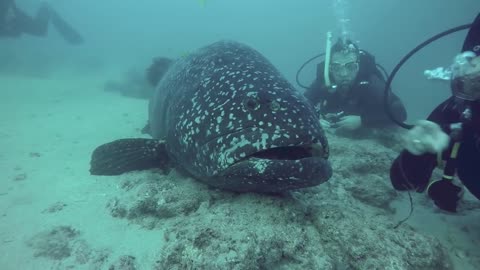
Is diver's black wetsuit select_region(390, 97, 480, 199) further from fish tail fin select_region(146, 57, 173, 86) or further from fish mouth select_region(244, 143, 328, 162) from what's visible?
fish tail fin select_region(146, 57, 173, 86)

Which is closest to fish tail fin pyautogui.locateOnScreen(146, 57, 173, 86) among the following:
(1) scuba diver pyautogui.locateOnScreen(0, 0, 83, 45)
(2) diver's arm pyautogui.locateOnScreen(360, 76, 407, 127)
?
(2) diver's arm pyautogui.locateOnScreen(360, 76, 407, 127)

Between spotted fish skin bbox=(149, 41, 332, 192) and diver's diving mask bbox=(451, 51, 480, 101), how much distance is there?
1.53m

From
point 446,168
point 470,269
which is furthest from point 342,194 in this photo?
point 470,269

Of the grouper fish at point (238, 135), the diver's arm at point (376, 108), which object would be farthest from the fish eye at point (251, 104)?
the diver's arm at point (376, 108)

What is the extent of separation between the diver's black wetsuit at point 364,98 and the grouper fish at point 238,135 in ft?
13.9

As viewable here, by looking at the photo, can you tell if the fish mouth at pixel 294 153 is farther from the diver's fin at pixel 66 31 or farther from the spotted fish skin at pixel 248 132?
the diver's fin at pixel 66 31

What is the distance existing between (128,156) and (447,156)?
14.2 feet

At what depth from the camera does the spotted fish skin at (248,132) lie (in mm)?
3062

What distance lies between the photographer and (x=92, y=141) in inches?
298

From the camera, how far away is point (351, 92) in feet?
27.6

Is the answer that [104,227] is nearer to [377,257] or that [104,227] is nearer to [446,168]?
[377,257]

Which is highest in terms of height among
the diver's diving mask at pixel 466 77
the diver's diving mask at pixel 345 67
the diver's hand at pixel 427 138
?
the diver's diving mask at pixel 466 77

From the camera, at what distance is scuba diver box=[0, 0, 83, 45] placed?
19.2 metres

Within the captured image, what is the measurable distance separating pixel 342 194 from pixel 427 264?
4.52 feet
